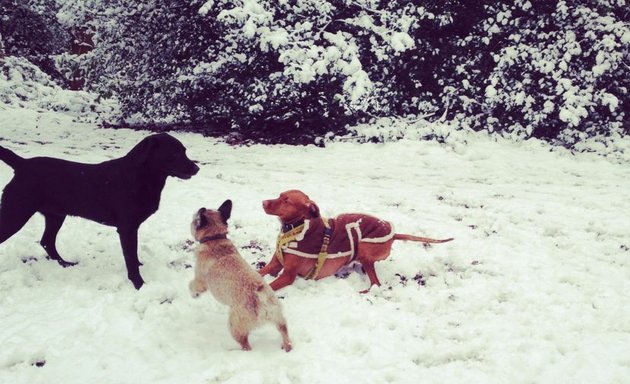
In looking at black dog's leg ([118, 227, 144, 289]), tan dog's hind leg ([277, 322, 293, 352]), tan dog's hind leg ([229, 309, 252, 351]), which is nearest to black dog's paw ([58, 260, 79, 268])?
black dog's leg ([118, 227, 144, 289])

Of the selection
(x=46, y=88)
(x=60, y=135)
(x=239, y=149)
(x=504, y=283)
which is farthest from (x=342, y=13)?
(x=46, y=88)

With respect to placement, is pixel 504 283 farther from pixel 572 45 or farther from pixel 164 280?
pixel 572 45

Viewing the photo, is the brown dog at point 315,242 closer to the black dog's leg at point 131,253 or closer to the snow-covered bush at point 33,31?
the black dog's leg at point 131,253

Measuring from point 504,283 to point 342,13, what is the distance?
327 inches

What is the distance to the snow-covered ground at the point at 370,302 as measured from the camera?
3.08 meters

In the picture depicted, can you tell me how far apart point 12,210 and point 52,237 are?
0.55 meters

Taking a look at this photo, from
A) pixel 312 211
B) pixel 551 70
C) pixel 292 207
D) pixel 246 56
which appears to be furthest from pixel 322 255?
pixel 551 70

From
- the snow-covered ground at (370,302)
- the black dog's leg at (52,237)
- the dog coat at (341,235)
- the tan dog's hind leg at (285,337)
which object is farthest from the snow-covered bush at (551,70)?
the black dog's leg at (52,237)

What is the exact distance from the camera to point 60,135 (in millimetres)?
11312

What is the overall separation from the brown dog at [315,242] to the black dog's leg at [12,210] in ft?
7.02

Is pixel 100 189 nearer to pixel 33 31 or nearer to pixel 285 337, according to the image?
pixel 285 337

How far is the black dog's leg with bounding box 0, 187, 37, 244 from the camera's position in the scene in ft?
13.3

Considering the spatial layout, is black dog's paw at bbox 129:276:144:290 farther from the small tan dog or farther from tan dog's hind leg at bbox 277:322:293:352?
tan dog's hind leg at bbox 277:322:293:352

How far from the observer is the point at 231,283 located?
3.26 metres
